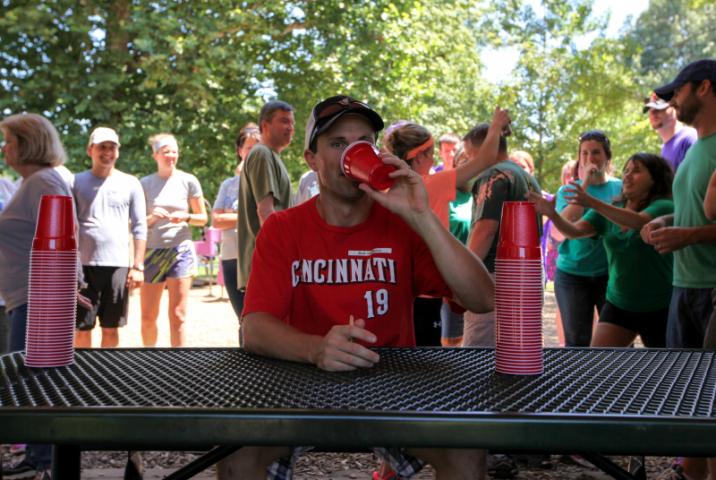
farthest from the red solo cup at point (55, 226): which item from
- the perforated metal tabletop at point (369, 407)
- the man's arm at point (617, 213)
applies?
the man's arm at point (617, 213)

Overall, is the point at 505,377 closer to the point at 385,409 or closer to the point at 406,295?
the point at 385,409

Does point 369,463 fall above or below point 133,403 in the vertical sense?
below

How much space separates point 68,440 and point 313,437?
424 mm

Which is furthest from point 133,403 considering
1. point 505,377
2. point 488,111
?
point 488,111

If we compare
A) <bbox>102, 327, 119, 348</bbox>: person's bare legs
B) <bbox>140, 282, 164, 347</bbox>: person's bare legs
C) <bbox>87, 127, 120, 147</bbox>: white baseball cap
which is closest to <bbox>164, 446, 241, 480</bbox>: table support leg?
<bbox>102, 327, 119, 348</bbox>: person's bare legs

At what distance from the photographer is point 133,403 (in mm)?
1343

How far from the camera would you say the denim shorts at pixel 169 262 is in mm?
5711

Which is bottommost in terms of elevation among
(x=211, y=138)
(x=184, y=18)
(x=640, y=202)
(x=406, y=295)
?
(x=406, y=295)

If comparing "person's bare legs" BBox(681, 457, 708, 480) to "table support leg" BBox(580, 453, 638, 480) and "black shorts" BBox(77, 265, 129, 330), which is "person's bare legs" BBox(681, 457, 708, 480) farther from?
"black shorts" BBox(77, 265, 129, 330)

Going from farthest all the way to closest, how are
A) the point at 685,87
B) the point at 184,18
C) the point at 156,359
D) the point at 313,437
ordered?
the point at 184,18
the point at 685,87
the point at 156,359
the point at 313,437

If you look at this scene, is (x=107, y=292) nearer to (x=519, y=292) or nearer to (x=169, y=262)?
(x=169, y=262)

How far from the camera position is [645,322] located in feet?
12.7

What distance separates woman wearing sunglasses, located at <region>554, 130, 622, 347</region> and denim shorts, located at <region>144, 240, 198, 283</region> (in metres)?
2.85

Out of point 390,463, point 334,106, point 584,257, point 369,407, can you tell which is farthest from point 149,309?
point 369,407
